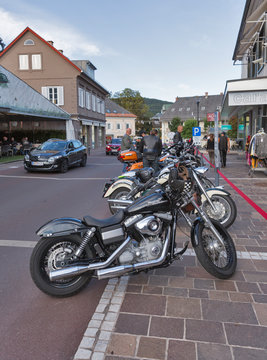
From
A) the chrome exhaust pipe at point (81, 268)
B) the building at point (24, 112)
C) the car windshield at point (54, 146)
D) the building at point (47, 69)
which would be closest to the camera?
the chrome exhaust pipe at point (81, 268)

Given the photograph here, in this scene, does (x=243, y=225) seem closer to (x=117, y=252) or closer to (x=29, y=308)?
(x=117, y=252)

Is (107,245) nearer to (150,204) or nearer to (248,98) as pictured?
(150,204)

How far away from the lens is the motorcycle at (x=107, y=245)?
329cm

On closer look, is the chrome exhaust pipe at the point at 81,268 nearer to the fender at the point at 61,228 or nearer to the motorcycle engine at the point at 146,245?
the motorcycle engine at the point at 146,245

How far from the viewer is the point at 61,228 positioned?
3352 mm

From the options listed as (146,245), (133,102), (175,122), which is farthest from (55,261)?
(133,102)

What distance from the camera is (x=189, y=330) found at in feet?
9.10

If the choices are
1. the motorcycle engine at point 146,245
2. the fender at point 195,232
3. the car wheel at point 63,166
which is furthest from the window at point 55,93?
the motorcycle engine at point 146,245

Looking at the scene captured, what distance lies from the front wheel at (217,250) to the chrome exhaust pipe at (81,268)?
860mm

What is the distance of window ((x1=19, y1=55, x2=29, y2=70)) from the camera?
→ 112 feet

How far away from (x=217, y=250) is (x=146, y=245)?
3.02 ft

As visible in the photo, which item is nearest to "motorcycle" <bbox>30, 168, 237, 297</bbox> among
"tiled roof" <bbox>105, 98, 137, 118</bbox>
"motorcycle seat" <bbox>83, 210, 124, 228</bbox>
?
"motorcycle seat" <bbox>83, 210, 124, 228</bbox>

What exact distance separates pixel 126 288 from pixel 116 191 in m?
3.05

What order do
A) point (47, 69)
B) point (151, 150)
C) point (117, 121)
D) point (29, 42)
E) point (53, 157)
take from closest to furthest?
1. point (151, 150)
2. point (53, 157)
3. point (29, 42)
4. point (47, 69)
5. point (117, 121)
